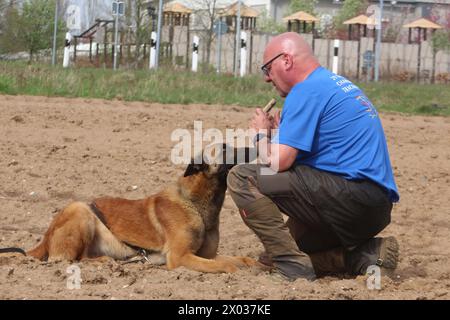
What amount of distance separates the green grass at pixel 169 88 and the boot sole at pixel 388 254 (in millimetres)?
9433

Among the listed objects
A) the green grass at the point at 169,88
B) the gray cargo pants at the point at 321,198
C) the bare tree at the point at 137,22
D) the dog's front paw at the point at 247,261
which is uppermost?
the bare tree at the point at 137,22

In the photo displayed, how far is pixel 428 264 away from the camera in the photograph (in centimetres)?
677

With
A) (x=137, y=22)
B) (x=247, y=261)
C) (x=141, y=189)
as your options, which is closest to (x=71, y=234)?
(x=247, y=261)

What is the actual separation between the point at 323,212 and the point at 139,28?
21.2 m

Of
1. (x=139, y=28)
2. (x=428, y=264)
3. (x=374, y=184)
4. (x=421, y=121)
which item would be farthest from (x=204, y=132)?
(x=139, y=28)

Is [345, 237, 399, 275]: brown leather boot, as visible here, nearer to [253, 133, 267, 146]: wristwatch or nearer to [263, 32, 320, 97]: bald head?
[253, 133, 267, 146]: wristwatch

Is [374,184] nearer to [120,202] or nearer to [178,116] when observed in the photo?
[120,202]

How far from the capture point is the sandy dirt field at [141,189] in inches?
207

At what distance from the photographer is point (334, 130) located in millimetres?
5621

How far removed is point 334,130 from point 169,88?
36.9ft

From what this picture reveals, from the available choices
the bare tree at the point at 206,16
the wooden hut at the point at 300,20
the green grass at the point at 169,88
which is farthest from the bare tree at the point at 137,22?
the green grass at the point at 169,88

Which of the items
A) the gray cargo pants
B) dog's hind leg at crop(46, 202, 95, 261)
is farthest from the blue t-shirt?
dog's hind leg at crop(46, 202, 95, 261)

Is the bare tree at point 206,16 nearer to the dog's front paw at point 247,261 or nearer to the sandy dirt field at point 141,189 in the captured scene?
the sandy dirt field at point 141,189

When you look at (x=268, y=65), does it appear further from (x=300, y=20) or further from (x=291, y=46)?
(x=300, y=20)
